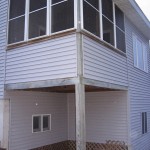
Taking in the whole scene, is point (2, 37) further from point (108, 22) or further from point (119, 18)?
point (119, 18)

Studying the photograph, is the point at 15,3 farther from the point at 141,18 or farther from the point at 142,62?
the point at 142,62

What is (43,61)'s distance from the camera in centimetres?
765

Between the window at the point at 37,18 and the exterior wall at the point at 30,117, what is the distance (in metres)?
2.24

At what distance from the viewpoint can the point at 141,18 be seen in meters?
12.1

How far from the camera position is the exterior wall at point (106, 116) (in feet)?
35.2

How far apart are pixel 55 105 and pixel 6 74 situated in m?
3.23

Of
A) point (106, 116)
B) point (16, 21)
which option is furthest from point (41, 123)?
point (16, 21)

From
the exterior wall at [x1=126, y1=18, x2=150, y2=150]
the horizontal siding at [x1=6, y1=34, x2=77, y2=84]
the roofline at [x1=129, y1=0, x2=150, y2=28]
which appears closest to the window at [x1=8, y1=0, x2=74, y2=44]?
the horizontal siding at [x1=6, y1=34, x2=77, y2=84]

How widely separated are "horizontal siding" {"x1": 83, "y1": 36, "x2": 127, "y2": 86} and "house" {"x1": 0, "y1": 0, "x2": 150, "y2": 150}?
3cm

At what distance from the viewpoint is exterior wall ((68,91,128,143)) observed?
1072 cm

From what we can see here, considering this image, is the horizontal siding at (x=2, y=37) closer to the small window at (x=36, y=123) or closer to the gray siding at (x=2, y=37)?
the gray siding at (x=2, y=37)

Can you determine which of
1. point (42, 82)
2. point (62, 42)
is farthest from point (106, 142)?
point (62, 42)

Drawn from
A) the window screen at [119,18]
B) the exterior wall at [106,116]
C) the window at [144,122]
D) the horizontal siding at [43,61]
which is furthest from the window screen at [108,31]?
the window at [144,122]

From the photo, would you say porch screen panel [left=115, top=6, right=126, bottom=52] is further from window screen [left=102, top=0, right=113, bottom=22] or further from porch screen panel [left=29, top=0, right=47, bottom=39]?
porch screen panel [left=29, top=0, right=47, bottom=39]
